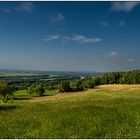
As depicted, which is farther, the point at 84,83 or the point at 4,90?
the point at 84,83

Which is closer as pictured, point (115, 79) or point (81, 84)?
point (81, 84)

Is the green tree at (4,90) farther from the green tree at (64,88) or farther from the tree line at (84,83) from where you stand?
the green tree at (64,88)

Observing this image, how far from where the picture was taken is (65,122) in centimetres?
1466

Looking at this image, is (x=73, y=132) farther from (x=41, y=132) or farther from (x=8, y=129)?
(x=8, y=129)

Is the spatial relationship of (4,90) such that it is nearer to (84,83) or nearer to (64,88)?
(64,88)

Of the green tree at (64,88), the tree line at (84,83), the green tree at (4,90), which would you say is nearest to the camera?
the green tree at (4,90)

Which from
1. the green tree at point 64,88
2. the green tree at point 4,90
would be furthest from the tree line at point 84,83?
the green tree at point 4,90

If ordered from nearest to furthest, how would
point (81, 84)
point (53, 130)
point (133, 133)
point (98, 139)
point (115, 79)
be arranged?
point (98, 139)
point (133, 133)
point (53, 130)
point (81, 84)
point (115, 79)

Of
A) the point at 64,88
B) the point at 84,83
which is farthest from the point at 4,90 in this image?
the point at 84,83

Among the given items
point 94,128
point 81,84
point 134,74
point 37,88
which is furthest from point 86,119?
point 134,74

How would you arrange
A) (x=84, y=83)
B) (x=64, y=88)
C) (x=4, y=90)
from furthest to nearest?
(x=84, y=83), (x=64, y=88), (x=4, y=90)

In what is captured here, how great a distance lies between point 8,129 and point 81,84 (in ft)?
436

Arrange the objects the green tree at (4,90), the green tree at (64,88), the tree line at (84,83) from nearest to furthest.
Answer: the green tree at (4,90) < the tree line at (84,83) < the green tree at (64,88)

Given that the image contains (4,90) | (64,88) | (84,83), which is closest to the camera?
(4,90)
